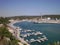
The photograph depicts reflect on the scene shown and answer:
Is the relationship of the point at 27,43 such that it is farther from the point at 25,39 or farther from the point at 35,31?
the point at 35,31

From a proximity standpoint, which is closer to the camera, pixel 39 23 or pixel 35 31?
pixel 35 31

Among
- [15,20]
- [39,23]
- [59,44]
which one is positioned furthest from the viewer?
[39,23]

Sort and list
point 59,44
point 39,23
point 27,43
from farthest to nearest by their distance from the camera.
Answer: point 39,23, point 27,43, point 59,44

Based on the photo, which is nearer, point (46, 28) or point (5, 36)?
point (5, 36)

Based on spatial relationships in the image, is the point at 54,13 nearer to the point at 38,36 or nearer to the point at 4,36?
the point at 38,36

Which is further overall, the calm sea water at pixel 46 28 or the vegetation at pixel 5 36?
the calm sea water at pixel 46 28

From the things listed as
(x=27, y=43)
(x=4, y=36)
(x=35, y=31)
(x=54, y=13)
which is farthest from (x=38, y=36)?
(x=4, y=36)

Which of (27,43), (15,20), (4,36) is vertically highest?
(15,20)

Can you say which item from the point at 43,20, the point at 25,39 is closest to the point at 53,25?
the point at 43,20

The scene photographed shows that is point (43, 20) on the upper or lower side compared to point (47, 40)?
upper

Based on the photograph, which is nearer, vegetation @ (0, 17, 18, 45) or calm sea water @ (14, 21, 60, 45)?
vegetation @ (0, 17, 18, 45)
